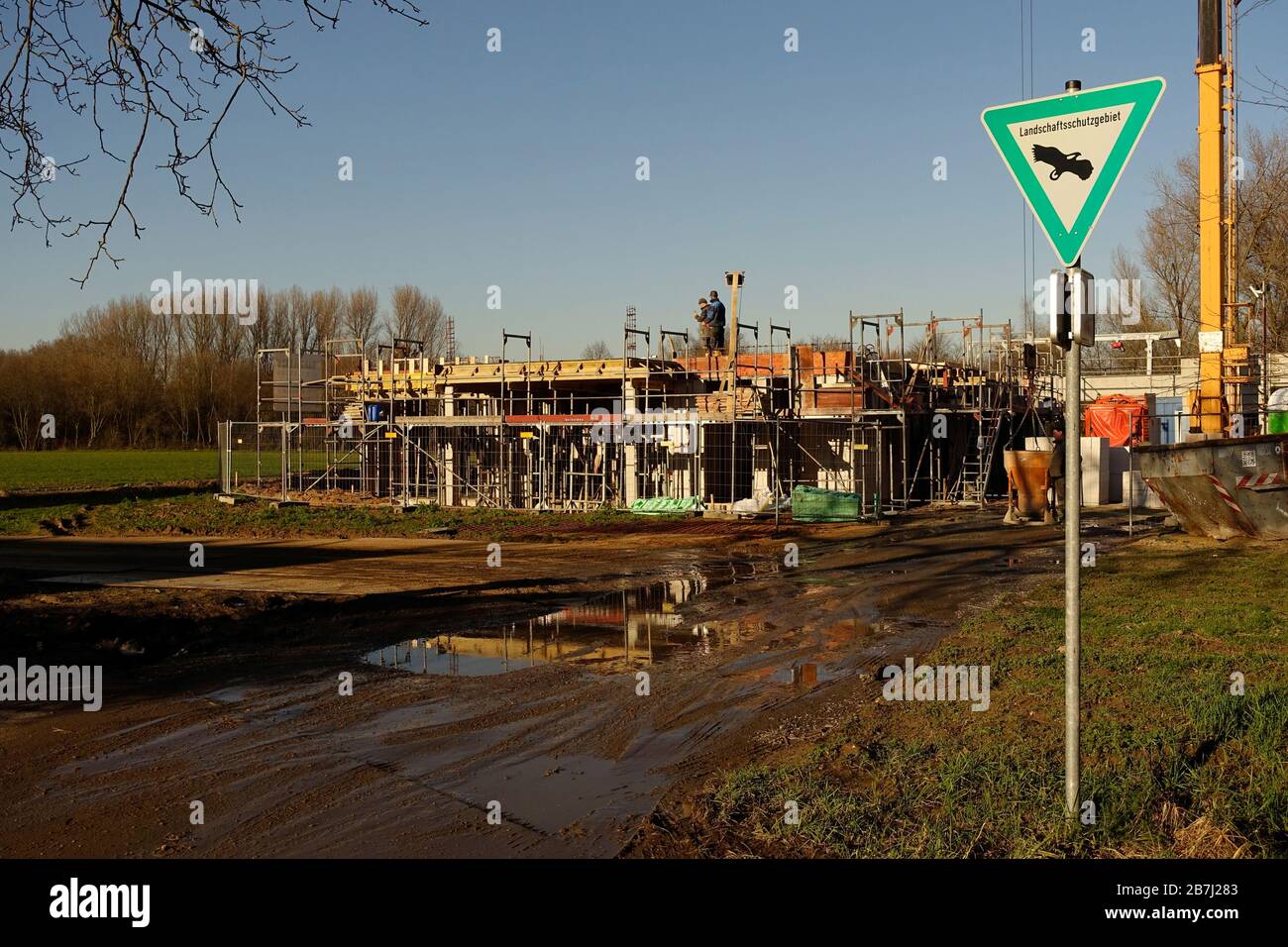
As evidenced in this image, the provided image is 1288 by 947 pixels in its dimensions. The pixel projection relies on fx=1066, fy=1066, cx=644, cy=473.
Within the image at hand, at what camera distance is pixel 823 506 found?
84.7 ft

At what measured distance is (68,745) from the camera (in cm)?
735

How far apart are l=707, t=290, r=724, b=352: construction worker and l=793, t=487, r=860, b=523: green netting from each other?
236 inches

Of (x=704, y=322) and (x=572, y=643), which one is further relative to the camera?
(x=704, y=322)

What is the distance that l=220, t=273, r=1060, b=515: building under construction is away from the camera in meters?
28.8

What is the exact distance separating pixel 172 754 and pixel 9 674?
3.30m

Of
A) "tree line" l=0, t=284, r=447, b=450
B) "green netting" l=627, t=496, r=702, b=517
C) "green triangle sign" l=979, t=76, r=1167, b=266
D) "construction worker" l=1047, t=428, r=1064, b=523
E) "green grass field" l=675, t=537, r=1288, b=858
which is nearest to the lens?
"green triangle sign" l=979, t=76, r=1167, b=266

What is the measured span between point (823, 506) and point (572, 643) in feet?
50.2

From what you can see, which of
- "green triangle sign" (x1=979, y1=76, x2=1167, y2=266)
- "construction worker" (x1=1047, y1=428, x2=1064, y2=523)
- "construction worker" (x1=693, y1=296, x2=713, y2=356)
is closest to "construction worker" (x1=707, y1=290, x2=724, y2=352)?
"construction worker" (x1=693, y1=296, x2=713, y2=356)

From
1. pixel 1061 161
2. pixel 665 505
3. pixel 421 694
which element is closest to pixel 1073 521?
pixel 1061 161

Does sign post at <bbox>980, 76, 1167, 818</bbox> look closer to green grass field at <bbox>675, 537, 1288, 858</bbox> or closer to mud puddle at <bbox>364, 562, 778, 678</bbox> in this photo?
green grass field at <bbox>675, 537, 1288, 858</bbox>

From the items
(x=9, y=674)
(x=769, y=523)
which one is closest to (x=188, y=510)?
(x=769, y=523)

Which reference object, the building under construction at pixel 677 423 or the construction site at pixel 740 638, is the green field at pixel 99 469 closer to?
the building under construction at pixel 677 423

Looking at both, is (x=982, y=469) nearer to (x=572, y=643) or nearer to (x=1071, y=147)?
(x=572, y=643)

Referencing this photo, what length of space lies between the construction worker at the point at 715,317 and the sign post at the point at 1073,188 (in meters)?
24.8
